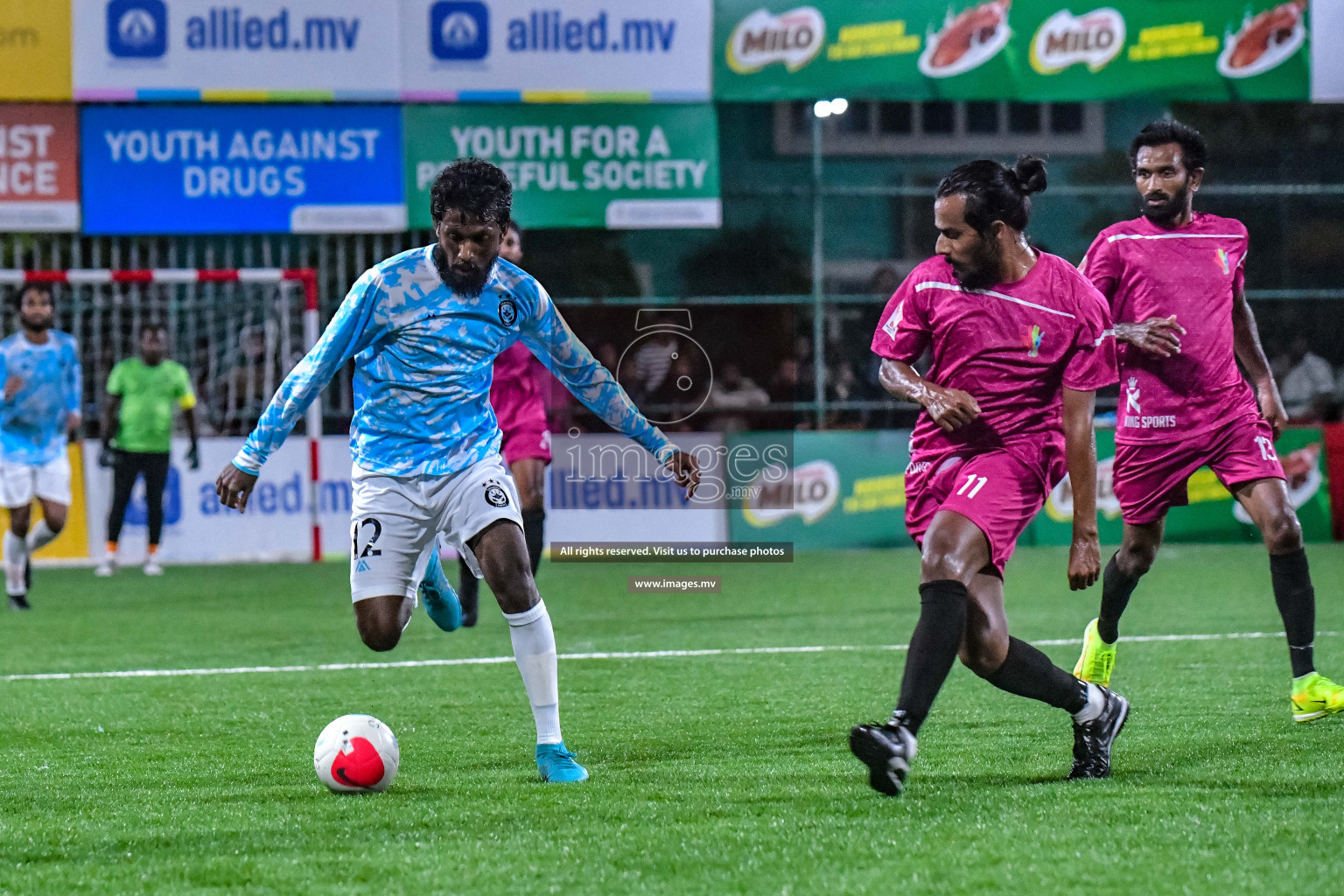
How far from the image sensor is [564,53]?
15891 millimetres

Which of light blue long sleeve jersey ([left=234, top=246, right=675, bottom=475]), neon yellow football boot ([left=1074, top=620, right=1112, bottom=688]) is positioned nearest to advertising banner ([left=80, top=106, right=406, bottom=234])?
neon yellow football boot ([left=1074, top=620, right=1112, bottom=688])

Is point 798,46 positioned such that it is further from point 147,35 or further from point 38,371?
point 38,371

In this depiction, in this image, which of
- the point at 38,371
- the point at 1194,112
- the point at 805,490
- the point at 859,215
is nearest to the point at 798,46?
the point at 859,215

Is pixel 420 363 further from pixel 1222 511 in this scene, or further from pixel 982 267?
pixel 1222 511

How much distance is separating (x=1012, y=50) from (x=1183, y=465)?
419 inches

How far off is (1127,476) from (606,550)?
9.83m

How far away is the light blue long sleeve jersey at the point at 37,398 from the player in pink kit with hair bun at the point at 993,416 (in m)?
8.38

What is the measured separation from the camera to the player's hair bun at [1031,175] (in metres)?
4.83

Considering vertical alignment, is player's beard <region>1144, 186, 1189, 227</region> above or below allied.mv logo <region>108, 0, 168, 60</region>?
below

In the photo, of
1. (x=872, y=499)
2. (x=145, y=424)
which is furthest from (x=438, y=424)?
(x=872, y=499)

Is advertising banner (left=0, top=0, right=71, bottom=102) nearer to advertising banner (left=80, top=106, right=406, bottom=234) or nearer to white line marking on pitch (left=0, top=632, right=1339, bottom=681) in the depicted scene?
advertising banner (left=80, top=106, right=406, bottom=234)

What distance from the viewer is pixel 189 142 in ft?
51.1

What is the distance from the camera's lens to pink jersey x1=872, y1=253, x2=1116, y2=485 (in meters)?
4.82

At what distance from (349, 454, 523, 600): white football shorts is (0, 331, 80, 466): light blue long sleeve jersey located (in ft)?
23.9
